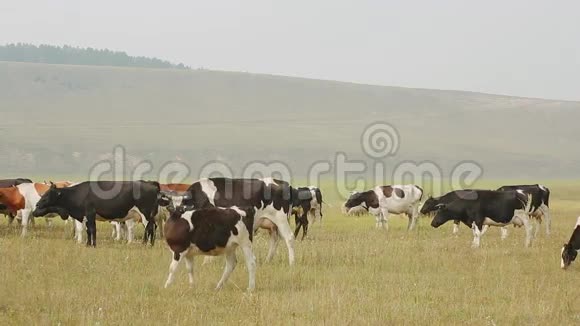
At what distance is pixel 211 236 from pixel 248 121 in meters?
117

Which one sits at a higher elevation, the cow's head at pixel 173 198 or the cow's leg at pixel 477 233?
the cow's head at pixel 173 198

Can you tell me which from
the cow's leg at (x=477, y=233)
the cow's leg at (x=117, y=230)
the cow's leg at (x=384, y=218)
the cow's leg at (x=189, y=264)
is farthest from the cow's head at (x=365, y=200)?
the cow's leg at (x=189, y=264)

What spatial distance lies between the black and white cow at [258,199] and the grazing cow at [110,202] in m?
2.47

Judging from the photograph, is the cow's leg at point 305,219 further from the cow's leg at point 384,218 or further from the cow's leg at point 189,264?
the cow's leg at point 189,264

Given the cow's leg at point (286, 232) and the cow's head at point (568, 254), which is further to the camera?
the cow's leg at point (286, 232)

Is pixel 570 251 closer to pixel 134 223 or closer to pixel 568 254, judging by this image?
pixel 568 254

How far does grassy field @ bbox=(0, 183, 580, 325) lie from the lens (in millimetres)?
10812

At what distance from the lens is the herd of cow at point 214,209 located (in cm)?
1292

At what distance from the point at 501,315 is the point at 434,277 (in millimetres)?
3421

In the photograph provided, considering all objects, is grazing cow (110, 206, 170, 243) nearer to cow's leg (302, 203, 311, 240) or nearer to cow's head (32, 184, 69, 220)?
cow's head (32, 184, 69, 220)

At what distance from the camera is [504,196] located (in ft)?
→ 68.7

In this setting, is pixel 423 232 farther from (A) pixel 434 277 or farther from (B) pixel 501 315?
(B) pixel 501 315

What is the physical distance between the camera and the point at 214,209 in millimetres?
13141

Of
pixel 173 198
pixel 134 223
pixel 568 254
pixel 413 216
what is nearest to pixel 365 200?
pixel 413 216
